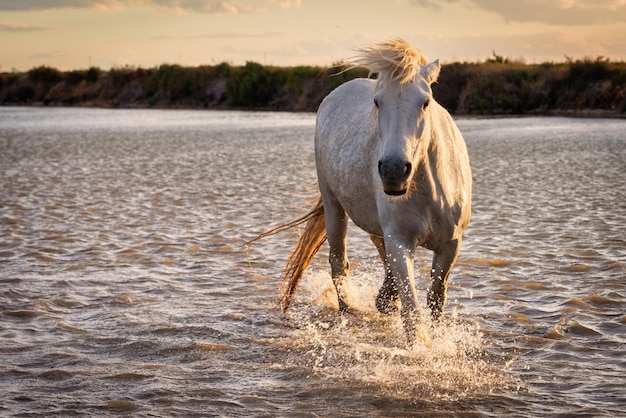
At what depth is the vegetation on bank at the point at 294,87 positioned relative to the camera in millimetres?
35438

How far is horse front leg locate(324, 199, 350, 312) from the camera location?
22.8 ft

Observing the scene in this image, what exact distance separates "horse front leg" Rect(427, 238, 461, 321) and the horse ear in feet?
3.60

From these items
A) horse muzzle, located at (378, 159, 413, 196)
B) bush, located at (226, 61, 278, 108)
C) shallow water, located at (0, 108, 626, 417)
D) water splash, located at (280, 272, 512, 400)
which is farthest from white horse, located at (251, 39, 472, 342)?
bush, located at (226, 61, 278, 108)

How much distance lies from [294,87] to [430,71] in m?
44.8

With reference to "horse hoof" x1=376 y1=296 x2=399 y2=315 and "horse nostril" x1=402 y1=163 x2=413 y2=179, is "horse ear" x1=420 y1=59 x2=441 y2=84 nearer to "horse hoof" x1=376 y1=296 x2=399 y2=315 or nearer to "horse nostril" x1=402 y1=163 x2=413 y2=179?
"horse nostril" x1=402 y1=163 x2=413 y2=179

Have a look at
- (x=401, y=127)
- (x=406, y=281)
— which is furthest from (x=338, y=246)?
(x=401, y=127)

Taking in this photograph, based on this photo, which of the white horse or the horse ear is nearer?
the white horse

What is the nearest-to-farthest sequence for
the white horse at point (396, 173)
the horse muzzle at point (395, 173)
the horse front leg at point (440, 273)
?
1. the horse muzzle at point (395, 173)
2. the white horse at point (396, 173)
3. the horse front leg at point (440, 273)

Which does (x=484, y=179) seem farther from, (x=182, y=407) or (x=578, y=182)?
(x=182, y=407)

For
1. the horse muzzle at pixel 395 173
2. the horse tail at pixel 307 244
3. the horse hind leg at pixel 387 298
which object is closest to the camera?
the horse muzzle at pixel 395 173

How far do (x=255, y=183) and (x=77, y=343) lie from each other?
988cm

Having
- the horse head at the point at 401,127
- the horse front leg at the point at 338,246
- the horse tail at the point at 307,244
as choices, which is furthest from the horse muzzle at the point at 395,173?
the horse tail at the point at 307,244

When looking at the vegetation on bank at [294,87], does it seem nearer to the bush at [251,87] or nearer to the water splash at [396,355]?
the bush at [251,87]

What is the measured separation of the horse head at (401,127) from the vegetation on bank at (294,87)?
14.1 metres
